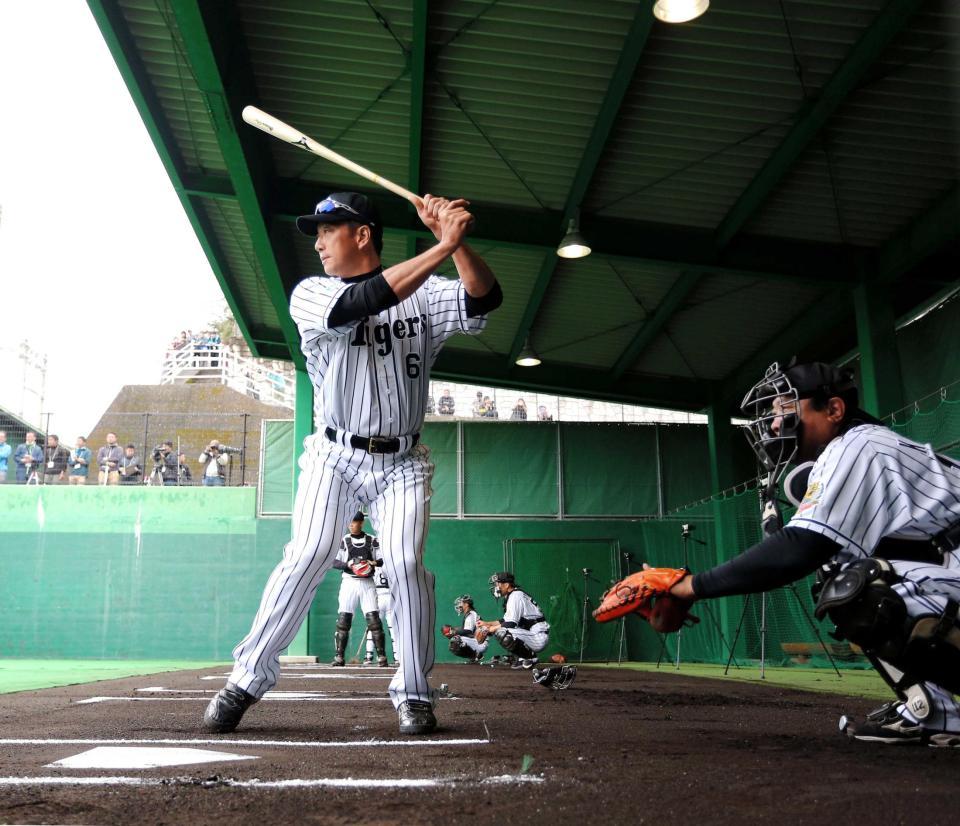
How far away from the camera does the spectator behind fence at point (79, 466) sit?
21.2 metres

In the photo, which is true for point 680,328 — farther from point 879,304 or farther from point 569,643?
point 569,643

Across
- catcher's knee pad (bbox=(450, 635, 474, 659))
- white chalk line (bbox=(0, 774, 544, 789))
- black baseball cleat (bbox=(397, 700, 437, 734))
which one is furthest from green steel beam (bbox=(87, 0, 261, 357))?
white chalk line (bbox=(0, 774, 544, 789))

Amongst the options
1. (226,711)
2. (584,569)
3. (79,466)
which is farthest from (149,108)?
(79,466)

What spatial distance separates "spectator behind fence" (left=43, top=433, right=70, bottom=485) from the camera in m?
21.1

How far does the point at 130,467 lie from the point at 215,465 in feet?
5.94

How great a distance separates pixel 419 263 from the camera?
3.61m

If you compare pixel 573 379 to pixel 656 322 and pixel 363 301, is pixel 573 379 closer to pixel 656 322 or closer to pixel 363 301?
pixel 656 322

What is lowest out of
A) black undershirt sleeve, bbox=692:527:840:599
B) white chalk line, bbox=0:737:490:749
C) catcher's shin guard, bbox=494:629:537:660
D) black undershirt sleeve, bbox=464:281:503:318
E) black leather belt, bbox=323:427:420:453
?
catcher's shin guard, bbox=494:629:537:660

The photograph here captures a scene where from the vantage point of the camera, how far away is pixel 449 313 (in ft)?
13.6

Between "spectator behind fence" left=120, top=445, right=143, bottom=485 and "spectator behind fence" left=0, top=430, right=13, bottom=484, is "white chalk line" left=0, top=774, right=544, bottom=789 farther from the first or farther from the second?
"spectator behind fence" left=0, top=430, right=13, bottom=484

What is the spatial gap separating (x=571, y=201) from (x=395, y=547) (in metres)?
8.61

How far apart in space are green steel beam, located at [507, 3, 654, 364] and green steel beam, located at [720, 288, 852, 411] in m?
3.90

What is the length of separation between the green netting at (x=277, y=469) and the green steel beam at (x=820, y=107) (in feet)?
37.1

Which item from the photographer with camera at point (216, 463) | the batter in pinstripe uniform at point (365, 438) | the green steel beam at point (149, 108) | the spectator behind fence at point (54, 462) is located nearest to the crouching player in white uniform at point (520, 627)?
the green steel beam at point (149, 108)
